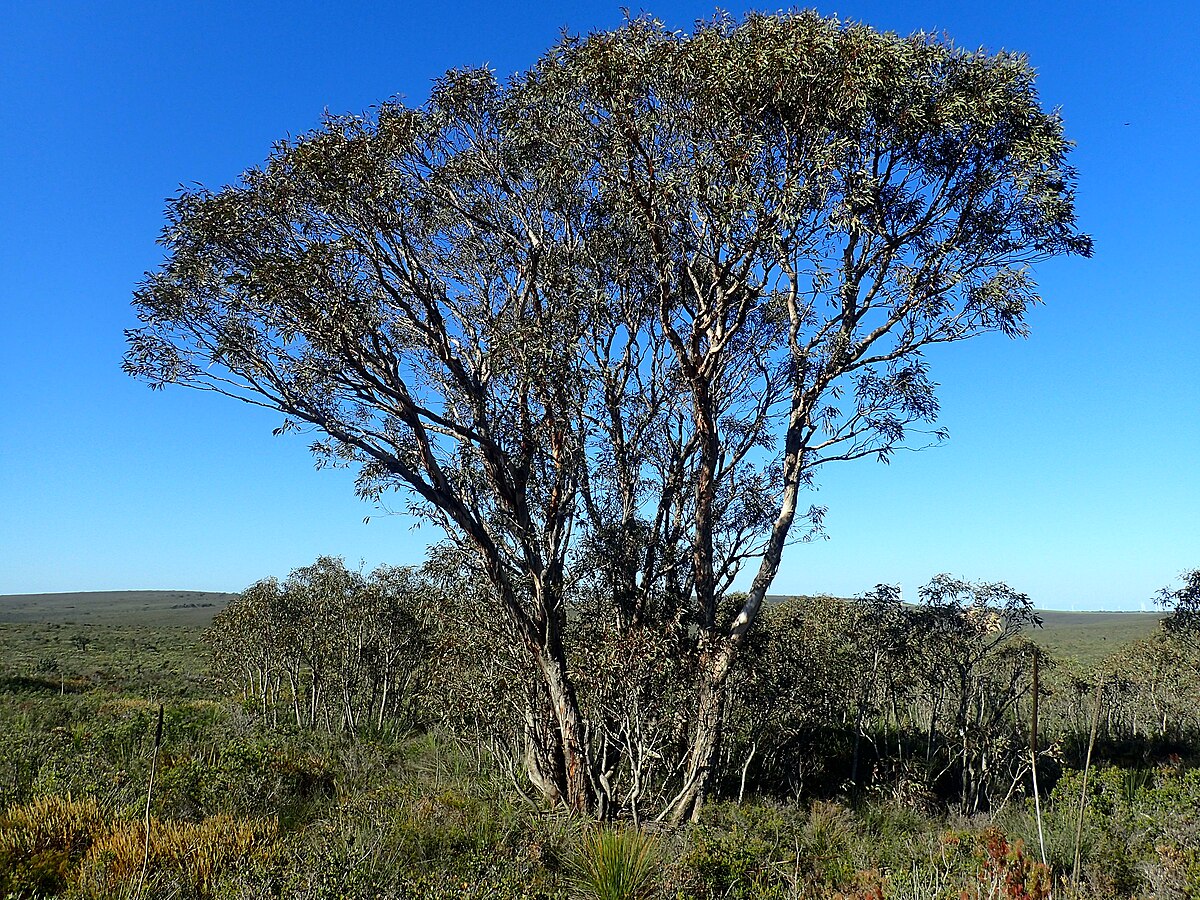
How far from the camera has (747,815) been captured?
355 inches

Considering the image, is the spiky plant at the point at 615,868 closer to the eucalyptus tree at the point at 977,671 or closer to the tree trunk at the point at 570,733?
the tree trunk at the point at 570,733

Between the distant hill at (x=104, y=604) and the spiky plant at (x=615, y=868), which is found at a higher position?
the spiky plant at (x=615, y=868)

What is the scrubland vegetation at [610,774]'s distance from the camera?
5945 millimetres

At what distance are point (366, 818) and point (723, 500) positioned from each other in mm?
5556

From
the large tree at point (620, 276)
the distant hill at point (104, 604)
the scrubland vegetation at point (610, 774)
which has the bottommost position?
the distant hill at point (104, 604)

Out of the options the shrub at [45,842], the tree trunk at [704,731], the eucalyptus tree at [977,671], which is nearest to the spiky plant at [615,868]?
the tree trunk at [704,731]

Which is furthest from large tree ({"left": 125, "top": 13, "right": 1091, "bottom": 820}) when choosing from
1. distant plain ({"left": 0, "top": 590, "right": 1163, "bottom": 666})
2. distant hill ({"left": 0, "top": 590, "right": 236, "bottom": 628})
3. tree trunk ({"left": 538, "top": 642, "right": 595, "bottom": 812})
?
distant hill ({"left": 0, "top": 590, "right": 236, "bottom": 628})

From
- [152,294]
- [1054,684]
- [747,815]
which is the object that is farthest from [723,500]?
[1054,684]

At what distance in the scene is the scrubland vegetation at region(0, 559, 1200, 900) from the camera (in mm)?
5945

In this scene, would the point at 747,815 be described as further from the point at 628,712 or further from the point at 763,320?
the point at 763,320

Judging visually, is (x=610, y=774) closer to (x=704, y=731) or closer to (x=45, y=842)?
(x=704, y=731)

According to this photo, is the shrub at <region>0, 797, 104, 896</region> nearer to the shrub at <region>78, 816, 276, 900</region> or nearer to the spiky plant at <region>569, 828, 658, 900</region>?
the shrub at <region>78, 816, 276, 900</region>

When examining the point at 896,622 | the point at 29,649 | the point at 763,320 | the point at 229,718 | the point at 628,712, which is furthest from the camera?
the point at 29,649

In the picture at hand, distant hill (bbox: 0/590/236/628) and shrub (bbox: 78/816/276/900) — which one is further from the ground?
shrub (bbox: 78/816/276/900)
